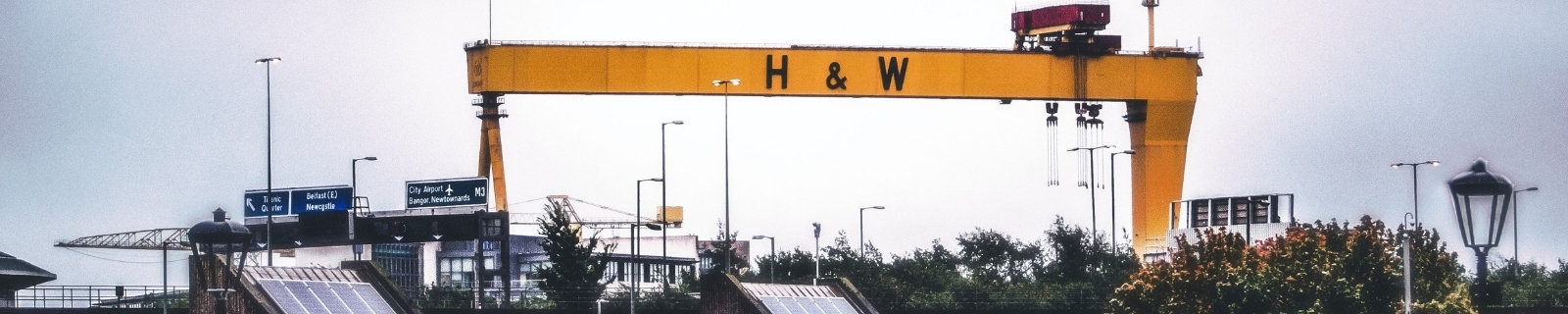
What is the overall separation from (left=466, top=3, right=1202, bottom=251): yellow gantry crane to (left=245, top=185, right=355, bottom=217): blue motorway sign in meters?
20.2

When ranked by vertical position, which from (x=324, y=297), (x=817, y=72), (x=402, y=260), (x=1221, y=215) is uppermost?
(x=817, y=72)

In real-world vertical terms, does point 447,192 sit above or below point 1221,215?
above

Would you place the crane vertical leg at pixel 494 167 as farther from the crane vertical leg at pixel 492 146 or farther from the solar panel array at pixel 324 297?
the solar panel array at pixel 324 297

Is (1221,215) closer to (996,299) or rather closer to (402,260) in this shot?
(996,299)

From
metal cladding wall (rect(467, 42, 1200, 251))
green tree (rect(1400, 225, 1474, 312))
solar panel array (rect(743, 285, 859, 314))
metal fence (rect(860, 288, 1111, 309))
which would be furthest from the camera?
metal cladding wall (rect(467, 42, 1200, 251))

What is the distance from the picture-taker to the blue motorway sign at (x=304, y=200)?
96938 millimetres

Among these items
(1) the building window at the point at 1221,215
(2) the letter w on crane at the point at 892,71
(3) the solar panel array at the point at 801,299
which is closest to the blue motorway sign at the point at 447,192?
(2) the letter w on crane at the point at 892,71

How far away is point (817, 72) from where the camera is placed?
75562 millimetres

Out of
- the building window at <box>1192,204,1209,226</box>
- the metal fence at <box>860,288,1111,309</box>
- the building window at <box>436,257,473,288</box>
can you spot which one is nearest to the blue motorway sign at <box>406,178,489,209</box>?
the metal fence at <box>860,288,1111,309</box>

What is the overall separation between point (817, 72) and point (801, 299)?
18716mm

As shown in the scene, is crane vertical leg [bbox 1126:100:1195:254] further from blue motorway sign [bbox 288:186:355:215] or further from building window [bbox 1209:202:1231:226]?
blue motorway sign [bbox 288:186:355:215]

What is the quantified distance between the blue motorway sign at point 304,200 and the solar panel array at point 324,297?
46.7 meters

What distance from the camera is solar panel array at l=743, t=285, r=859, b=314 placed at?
5544 cm

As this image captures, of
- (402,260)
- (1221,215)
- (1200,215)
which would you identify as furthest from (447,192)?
Answer: (1221,215)
